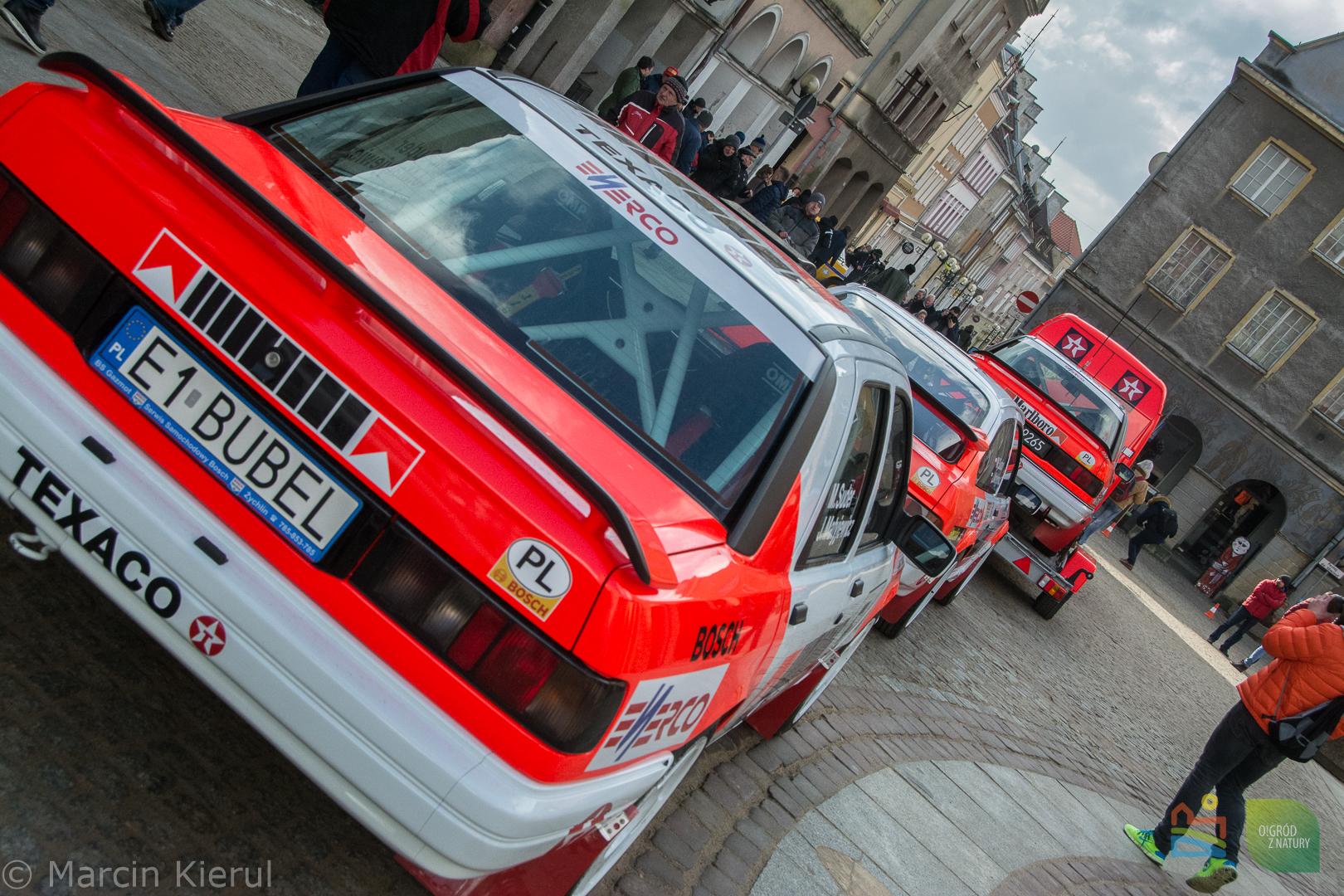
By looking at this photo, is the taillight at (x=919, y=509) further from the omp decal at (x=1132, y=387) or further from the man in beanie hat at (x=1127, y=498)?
the man in beanie hat at (x=1127, y=498)

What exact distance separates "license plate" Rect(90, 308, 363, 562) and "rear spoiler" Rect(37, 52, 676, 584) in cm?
32

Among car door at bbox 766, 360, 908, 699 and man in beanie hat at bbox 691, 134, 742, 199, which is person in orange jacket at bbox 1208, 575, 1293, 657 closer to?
man in beanie hat at bbox 691, 134, 742, 199

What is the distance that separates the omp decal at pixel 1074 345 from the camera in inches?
701

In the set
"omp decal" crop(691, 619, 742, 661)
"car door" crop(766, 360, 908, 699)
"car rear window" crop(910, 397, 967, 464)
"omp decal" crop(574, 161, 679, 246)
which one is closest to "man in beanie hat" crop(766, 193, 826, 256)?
"car rear window" crop(910, 397, 967, 464)

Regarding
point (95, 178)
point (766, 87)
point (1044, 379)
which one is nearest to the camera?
point (95, 178)

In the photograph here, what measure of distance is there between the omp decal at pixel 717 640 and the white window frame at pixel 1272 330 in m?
36.8

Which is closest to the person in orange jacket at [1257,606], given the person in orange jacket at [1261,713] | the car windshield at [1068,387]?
the car windshield at [1068,387]

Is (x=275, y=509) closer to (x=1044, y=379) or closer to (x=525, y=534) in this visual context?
(x=525, y=534)

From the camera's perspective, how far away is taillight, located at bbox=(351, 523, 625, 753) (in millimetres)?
2373

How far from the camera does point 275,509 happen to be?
241 centimetres

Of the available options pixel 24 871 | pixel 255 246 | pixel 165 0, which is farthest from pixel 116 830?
pixel 165 0

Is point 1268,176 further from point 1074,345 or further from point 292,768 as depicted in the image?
point 292,768

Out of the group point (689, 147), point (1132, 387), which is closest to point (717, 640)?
point (689, 147)

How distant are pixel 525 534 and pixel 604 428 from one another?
0.56 metres
